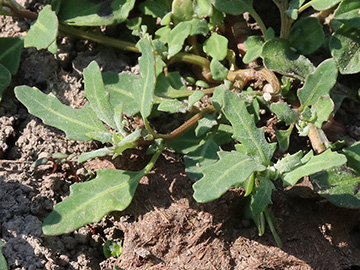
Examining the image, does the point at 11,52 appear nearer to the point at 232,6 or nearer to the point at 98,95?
the point at 98,95

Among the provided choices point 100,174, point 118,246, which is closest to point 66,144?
point 100,174

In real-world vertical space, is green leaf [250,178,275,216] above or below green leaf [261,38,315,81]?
below

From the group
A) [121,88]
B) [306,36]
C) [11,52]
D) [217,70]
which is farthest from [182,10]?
[11,52]

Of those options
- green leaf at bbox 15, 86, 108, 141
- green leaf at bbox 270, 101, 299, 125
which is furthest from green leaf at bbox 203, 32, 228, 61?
green leaf at bbox 15, 86, 108, 141

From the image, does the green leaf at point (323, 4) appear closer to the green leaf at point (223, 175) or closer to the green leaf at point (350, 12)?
the green leaf at point (350, 12)

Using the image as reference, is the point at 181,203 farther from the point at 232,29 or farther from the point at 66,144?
the point at 232,29

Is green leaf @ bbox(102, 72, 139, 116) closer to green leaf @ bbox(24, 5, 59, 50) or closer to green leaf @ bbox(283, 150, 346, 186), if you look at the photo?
green leaf @ bbox(24, 5, 59, 50)
